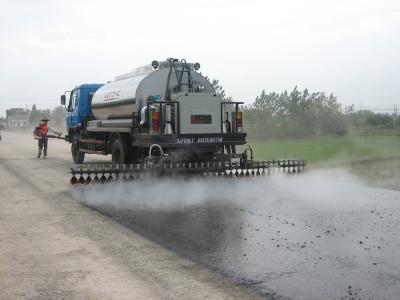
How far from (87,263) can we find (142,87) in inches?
321

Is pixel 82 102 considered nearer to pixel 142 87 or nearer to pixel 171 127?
pixel 142 87

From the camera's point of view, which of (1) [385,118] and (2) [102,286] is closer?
(2) [102,286]

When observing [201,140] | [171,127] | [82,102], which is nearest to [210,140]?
[201,140]

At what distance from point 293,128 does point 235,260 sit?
97.3 ft

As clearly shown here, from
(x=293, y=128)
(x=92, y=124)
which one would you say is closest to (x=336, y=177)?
(x=92, y=124)

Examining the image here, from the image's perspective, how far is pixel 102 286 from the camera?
5227 mm

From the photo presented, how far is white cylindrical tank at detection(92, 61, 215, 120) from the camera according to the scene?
13711mm

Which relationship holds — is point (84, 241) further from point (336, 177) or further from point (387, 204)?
point (336, 177)

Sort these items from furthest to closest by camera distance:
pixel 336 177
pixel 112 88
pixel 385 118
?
pixel 385 118
pixel 112 88
pixel 336 177

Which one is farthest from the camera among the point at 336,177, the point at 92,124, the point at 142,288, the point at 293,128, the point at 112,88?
the point at 293,128

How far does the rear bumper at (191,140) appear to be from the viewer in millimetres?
12539

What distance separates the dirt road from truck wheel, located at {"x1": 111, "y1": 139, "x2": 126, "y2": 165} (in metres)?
4.89

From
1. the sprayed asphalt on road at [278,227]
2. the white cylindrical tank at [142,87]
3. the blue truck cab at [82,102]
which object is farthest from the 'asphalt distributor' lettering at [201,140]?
the blue truck cab at [82,102]

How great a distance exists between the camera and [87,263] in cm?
607
